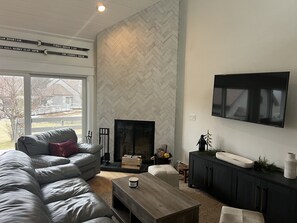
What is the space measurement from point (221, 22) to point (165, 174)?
2575mm

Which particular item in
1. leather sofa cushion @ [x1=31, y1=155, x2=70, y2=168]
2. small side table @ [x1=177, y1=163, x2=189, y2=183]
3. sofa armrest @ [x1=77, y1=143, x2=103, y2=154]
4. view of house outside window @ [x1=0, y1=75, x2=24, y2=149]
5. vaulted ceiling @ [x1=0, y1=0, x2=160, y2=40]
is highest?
vaulted ceiling @ [x1=0, y1=0, x2=160, y2=40]

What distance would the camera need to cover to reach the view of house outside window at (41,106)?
417cm

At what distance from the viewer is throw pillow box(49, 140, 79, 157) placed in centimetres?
369

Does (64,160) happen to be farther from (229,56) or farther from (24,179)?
(229,56)

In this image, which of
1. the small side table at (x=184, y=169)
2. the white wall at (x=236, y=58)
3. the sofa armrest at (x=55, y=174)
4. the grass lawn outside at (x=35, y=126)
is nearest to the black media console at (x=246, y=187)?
the small side table at (x=184, y=169)

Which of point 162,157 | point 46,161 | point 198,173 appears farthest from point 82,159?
point 198,173

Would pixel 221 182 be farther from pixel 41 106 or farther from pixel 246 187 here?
pixel 41 106

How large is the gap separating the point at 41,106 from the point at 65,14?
1.94 meters

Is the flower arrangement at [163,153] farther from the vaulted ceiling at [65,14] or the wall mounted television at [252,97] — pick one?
the vaulted ceiling at [65,14]

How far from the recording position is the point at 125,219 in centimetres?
248

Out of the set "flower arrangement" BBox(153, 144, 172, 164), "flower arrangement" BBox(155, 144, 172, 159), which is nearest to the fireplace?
"flower arrangement" BBox(155, 144, 172, 159)

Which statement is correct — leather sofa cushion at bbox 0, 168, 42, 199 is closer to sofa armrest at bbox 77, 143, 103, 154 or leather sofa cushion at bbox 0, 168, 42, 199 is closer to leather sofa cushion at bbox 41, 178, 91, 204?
leather sofa cushion at bbox 41, 178, 91, 204

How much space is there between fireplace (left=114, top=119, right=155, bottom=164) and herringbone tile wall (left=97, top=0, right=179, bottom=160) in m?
0.12

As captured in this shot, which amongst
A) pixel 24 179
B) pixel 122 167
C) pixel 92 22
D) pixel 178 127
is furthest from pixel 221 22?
pixel 24 179
